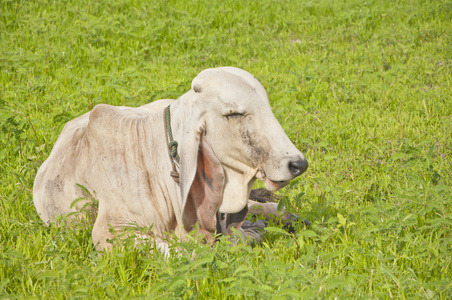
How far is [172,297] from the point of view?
2.49m

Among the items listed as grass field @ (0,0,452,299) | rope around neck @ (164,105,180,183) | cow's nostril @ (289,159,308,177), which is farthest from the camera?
rope around neck @ (164,105,180,183)

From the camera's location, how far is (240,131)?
9.72 ft

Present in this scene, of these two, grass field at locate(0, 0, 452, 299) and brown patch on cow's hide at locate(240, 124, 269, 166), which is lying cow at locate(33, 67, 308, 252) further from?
grass field at locate(0, 0, 452, 299)

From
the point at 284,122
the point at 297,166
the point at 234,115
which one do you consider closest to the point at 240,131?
the point at 234,115

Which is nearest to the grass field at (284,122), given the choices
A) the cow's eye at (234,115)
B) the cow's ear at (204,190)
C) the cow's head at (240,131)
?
the cow's ear at (204,190)

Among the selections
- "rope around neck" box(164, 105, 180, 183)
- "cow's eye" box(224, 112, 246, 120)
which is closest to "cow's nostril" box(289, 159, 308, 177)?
"cow's eye" box(224, 112, 246, 120)

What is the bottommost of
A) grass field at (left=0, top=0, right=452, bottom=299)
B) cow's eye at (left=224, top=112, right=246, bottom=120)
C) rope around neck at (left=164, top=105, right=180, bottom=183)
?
grass field at (left=0, top=0, right=452, bottom=299)

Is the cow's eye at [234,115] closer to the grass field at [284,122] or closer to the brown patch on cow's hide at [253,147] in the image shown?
the brown patch on cow's hide at [253,147]

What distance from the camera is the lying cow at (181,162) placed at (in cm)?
295

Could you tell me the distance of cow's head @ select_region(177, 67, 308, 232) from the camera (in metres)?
2.91

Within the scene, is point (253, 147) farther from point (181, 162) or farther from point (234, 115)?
point (181, 162)

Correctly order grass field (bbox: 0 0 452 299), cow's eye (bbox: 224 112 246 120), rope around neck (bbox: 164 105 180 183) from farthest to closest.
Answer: rope around neck (bbox: 164 105 180 183), cow's eye (bbox: 224 112 246 120), grass field (bbox: 0 0 452 299)

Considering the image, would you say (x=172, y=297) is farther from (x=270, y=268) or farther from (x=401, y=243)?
(x=401, y=243)

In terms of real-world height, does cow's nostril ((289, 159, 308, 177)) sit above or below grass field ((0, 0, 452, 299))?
above
